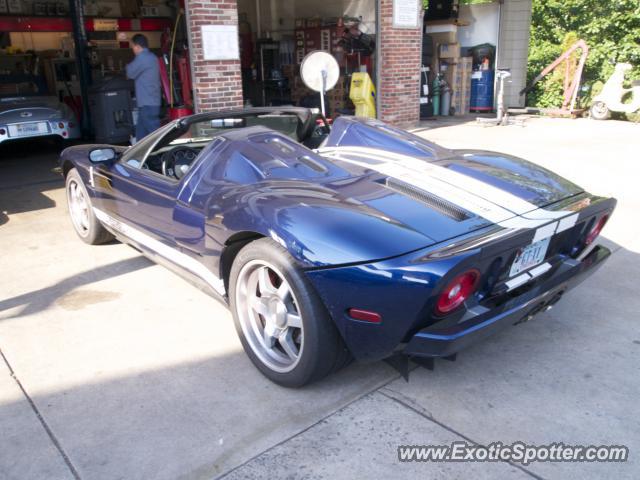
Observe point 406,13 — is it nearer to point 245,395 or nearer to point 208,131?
point 208,131

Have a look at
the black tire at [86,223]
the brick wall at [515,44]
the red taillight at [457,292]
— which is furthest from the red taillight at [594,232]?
the brick wall at [515,44]

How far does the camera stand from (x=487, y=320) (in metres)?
2.44

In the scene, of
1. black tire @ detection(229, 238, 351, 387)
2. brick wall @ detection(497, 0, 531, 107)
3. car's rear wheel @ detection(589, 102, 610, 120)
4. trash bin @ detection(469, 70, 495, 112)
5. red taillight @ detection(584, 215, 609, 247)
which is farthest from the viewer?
trash bin @ detection(469, 70, 495, 112)

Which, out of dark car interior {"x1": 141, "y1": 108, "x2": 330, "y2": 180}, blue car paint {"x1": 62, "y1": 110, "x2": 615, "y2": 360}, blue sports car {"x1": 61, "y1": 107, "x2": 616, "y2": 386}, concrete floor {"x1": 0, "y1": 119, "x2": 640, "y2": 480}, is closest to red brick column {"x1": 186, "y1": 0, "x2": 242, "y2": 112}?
dark car interior {"x1": 141, "y1": 108, "x2": 330, "y2": 180}

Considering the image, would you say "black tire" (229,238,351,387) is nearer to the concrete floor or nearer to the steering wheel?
the concrete floor

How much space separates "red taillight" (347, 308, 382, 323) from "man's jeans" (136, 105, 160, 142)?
6.85 m

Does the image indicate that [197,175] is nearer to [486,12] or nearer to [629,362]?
[629,362]

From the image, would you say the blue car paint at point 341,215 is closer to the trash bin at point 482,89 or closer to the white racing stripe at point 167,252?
the white racing stripe at point 167,252

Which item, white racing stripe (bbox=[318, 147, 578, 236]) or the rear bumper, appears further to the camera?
white racing stripe (bbox=[318, 147, 578, 236])

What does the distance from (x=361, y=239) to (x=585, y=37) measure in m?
15.0

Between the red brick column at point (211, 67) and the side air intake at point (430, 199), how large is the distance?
5.64 m

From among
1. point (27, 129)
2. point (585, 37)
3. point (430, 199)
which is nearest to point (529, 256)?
point (430, 199)

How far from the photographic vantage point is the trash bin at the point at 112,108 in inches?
388

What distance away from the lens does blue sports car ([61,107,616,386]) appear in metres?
2.33
